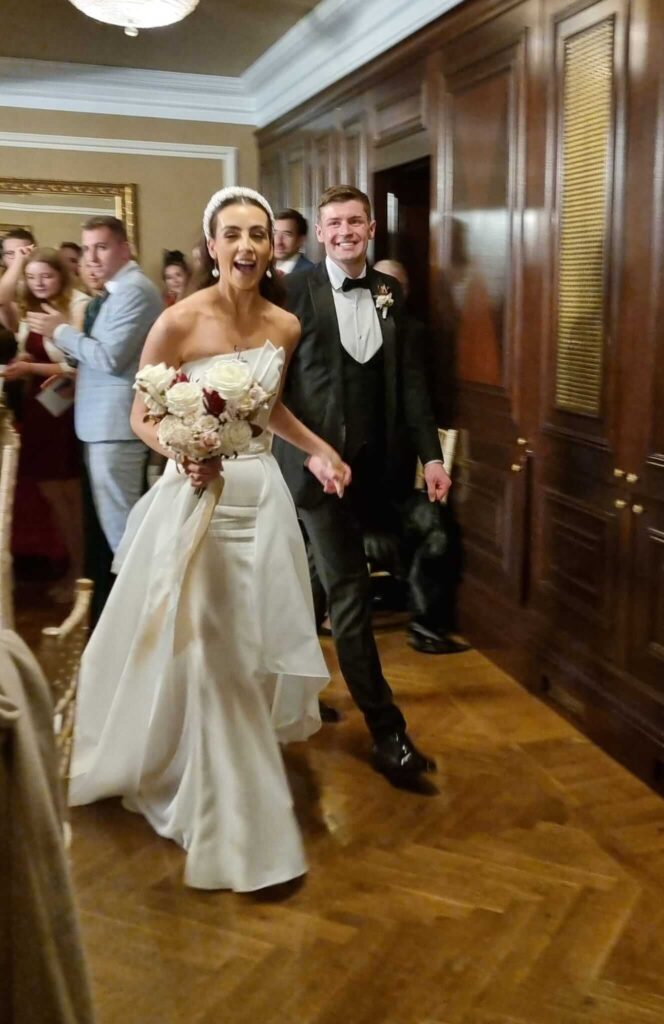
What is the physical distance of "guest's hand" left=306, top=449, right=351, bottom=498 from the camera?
2678mm

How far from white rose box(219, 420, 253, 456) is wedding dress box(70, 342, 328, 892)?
6.1 inches

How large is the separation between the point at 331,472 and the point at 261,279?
1.78ft

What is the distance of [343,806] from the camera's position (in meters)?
2.71

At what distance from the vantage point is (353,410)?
3.17 m

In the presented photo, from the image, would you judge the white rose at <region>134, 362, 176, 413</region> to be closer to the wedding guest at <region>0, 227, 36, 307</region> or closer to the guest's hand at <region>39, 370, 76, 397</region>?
the guest's hand at <region>39, 370, 76, 397</region>

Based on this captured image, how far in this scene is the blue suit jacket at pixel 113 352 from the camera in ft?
11.9

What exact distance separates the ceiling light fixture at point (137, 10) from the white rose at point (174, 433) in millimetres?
2757

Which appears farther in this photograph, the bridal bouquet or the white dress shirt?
the white dress shirt

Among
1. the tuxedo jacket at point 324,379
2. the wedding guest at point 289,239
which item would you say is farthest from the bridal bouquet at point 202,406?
the wedding guest at point 289,239

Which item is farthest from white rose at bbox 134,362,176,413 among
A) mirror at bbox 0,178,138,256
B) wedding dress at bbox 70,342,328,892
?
mirror at bbox 0,178,138,256

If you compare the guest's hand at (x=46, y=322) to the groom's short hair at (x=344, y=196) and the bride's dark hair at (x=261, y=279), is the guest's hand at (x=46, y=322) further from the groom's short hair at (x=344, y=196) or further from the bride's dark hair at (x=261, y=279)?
the bride's dark hair at (x=261, y=279)

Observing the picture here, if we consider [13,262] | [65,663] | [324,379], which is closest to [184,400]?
[65,663]

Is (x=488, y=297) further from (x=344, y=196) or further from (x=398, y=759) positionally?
(x=398, y=759)

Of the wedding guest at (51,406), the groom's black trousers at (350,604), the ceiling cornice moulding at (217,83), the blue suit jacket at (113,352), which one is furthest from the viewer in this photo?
the ceiling cornice moulding at (217,83)
